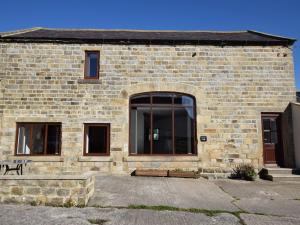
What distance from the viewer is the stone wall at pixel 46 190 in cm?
590

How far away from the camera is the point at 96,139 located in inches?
433

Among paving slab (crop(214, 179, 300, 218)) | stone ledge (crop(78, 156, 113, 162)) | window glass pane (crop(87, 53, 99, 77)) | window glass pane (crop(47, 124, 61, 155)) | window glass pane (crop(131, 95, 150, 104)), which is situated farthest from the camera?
window glass pane (crop(87, 53, 99, 77))

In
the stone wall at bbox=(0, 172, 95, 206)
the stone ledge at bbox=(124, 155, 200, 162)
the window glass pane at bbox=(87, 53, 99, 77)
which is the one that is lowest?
the stone wall at bbox=(0, 172, 95, 206)

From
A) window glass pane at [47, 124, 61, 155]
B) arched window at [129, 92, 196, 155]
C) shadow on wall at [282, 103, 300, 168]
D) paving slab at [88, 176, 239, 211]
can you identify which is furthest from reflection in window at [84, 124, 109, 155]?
shadow on wall at [282, 103, 300, 168]

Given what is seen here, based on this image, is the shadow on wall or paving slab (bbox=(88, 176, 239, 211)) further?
the shadow on wall

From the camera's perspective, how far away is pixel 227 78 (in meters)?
11.4

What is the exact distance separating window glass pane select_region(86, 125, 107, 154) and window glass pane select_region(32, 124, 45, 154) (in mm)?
1906

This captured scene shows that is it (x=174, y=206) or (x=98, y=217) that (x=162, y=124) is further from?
(x=98, y=217)

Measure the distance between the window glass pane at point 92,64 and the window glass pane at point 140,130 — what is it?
2355 mm

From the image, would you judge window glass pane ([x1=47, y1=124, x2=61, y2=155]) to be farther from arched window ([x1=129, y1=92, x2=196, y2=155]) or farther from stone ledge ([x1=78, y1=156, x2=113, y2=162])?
arched window ([x1=129, y1=92, x2=196, y2=155])

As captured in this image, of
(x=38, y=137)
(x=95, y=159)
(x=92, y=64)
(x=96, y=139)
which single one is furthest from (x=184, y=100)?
(x=38, y=137)

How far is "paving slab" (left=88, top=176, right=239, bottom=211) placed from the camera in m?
6.40

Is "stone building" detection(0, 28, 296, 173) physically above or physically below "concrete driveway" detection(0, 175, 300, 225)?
above

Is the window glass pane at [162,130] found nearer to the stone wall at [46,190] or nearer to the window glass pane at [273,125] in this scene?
the window glass pane at [273,125]
